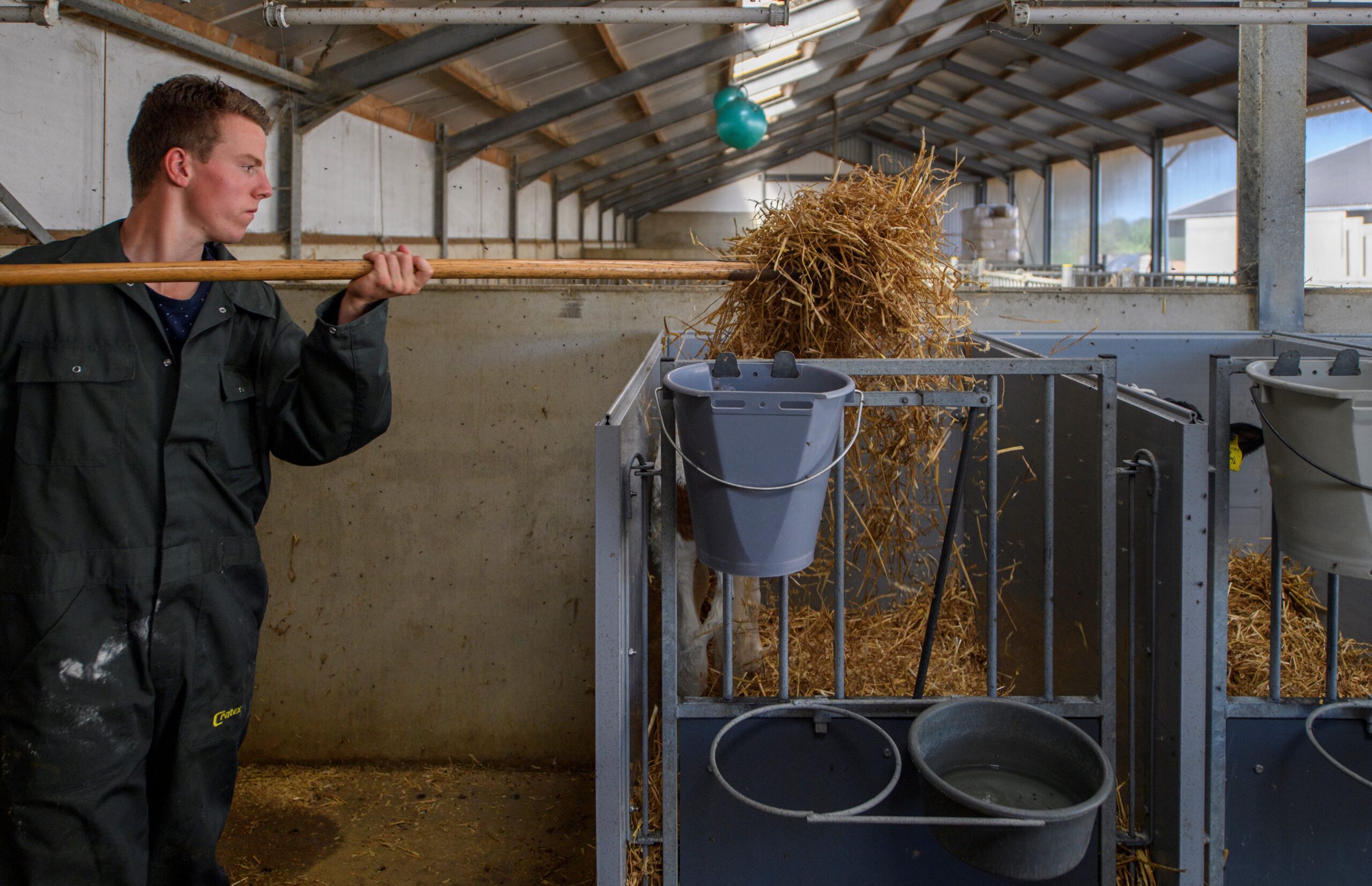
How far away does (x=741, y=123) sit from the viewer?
23.1 feet

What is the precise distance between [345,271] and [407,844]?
197 centimetres

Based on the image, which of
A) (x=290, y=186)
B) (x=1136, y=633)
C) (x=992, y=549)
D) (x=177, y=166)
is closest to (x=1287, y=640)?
(x=1136, y=633)

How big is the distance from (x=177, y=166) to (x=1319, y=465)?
2.04m

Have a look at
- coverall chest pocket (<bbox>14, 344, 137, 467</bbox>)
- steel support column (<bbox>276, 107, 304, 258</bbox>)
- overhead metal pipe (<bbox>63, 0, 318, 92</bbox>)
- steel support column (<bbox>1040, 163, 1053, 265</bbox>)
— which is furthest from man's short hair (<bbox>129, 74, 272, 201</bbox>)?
steel support column (<bbox>1040, 163, 1053, 265</bbox>)

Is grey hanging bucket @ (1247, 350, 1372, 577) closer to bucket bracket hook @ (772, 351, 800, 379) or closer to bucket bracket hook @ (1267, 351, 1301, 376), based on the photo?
bucket bracket hook @ (1267, 351, 1301, 376)

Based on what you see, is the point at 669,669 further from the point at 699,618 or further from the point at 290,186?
the point at 290,186

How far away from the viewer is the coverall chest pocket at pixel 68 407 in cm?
169

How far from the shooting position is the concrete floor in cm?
285

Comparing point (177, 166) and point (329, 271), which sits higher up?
point (177, 166)

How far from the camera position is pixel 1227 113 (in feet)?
34.6

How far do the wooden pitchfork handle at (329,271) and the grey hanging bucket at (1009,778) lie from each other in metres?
0.92

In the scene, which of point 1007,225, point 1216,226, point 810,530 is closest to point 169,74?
point 810,530

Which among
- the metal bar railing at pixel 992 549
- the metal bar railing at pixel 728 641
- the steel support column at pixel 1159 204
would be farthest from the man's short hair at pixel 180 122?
the steel support column at pixel 1159 204

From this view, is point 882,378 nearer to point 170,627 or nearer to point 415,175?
point 170,627
